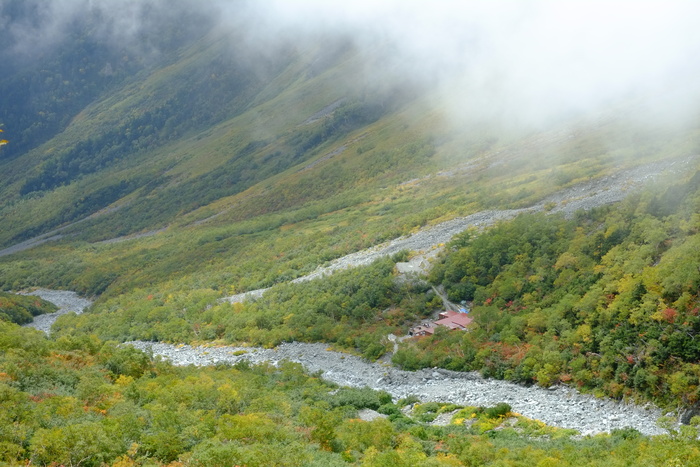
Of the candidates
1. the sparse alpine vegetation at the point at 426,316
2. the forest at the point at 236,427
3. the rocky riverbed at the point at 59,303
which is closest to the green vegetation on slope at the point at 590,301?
the sparse alpine vegetation at the point at 426,316

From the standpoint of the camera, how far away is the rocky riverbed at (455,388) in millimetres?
41875

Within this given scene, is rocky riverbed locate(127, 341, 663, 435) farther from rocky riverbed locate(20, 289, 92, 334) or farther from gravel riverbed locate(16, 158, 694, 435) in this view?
rocky riverbed locate(20, 289, 92, 334)

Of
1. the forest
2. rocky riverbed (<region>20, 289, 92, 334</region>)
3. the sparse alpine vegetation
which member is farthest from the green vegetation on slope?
rocky riverbed (<region>20, 289, 92, 334</region>)

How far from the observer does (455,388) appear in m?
52.8

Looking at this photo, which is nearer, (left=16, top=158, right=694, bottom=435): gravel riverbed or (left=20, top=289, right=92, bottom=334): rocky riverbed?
(left=16, top=158, right=694, bottom=435): gravel riverbed

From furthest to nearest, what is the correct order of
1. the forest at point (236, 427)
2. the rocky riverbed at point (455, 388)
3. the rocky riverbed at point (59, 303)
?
the rocky riverbed at point (59, 303) → the rocky riverbed at point (455, 388) → the forest at point (236, 427)

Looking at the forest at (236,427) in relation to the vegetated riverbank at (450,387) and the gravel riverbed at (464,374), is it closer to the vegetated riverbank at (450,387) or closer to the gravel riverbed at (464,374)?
the vegetated riverbank at (450,387)

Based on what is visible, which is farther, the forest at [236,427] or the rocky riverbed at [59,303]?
the rocky riverbed at [59,303]

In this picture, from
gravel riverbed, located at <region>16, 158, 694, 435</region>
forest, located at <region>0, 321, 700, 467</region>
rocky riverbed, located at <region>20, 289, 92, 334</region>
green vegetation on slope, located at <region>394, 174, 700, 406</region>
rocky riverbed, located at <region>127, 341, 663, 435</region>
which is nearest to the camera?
forest, located at <region>0, 321, 700, 467</region>

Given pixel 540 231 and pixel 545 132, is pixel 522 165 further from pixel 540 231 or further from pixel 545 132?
pixel 540 231

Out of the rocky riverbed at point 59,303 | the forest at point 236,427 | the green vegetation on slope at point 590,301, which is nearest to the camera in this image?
the forest at point 236,427

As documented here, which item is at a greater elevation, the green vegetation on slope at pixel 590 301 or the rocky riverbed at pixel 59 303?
the rocky riverbed at pixel 59 303

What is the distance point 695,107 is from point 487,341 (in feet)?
280

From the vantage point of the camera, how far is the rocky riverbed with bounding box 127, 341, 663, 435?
4188 centimetres
